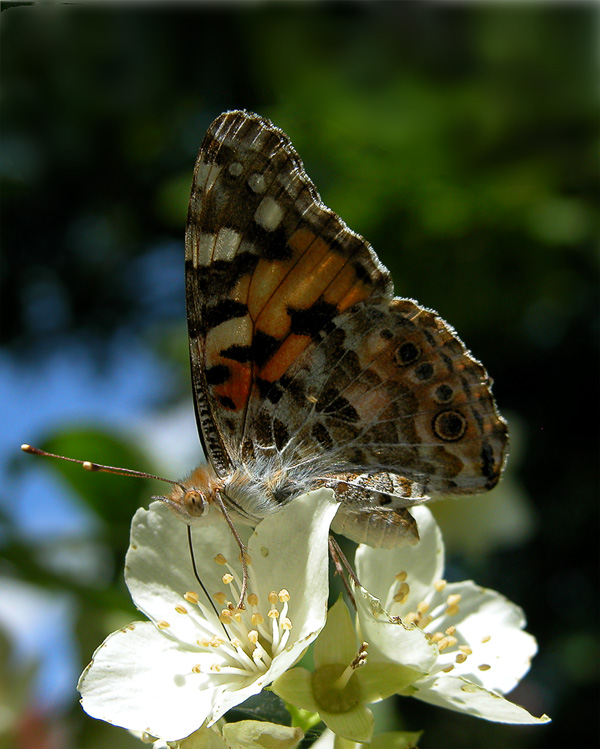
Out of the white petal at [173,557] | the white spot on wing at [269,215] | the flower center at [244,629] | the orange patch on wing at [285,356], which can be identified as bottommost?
the flower center at [244,629]

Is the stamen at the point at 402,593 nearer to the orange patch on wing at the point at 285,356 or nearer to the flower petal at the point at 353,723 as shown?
the flower petal at the point at 353,723

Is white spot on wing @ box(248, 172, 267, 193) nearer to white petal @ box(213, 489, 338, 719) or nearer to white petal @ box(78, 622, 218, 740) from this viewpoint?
white petal @ box(213, 489, 338, 719)

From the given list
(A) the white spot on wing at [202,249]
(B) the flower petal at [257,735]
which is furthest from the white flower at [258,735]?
(A) the white spot on wing at [202,249]

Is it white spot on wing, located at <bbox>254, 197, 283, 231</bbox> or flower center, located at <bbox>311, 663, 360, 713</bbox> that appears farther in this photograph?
white spot on wing, located at <bbox>254, 197, 283, 231</bbox>

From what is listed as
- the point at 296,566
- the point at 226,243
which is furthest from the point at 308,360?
the point at 296,566

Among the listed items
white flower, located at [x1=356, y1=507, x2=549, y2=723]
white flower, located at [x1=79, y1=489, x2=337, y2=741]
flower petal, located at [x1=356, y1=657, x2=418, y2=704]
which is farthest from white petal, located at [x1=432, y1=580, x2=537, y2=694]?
white flower, located at [x1=79, y1=489, x2=337, y2=741]
